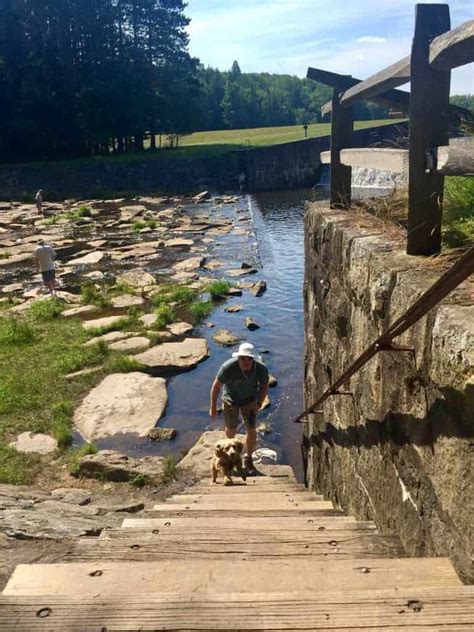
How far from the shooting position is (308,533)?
10.8 ft

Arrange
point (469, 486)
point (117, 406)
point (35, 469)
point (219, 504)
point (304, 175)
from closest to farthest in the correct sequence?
point (469, 486) → point (219, 504) → point (35, 469) → point (117, 406) → point (304, 175)

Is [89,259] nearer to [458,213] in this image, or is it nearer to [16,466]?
[16,466]

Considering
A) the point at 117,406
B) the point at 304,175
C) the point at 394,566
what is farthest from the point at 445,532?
the point at 304,175

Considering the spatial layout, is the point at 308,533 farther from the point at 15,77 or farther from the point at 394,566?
the point at 15,77

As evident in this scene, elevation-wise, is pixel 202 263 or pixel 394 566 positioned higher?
pixel 394 566

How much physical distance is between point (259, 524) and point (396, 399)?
4.05 feet

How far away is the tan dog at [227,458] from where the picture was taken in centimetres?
647

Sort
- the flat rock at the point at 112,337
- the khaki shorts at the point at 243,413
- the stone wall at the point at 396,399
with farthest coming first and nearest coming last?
the flat rock at the point at 112,337
the khaki shorts at the point at 243,413
the stone wall at the point at 396,399

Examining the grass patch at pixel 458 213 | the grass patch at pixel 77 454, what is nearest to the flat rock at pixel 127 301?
the grass patch at pixel 77 454

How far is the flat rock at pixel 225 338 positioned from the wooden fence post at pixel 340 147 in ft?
20.7

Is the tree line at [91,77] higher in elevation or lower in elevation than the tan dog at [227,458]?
higher

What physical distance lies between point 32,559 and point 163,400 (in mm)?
5179

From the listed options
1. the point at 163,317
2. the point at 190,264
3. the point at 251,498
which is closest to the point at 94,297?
the point at 163,317

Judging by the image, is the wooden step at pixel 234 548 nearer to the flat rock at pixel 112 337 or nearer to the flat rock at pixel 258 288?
the flat rock at pixel 112 337
